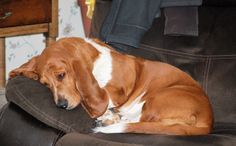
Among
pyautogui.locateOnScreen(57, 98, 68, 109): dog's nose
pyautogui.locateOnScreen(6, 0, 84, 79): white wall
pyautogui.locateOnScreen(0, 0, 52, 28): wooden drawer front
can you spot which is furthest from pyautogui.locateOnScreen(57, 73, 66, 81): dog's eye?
pyautogui.locateOnScreen(6, 0, 84, 79): white wall

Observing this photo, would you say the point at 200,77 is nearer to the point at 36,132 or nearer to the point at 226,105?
the point at 226,105

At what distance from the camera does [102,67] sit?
6.02 feet

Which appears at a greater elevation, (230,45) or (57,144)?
(230,45)

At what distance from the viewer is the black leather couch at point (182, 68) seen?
1527 millimetres

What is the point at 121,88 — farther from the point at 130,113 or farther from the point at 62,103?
the point at 62,103

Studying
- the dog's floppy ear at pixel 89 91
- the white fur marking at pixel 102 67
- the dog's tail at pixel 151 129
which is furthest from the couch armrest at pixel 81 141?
the white fur marking at pixel 102 67

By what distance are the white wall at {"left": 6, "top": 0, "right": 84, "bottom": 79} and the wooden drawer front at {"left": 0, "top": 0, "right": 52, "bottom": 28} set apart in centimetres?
72

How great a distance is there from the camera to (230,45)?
6.63 ft

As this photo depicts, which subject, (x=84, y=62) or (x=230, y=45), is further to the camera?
(x=230, y=45)

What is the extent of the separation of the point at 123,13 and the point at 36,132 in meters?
0.85

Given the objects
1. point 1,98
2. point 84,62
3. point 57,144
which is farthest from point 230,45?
point 1,98

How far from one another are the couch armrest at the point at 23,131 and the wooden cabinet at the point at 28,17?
0.78 meters

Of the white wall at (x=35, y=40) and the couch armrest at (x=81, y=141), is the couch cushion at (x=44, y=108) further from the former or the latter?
the white wall at (x=35, y=40)

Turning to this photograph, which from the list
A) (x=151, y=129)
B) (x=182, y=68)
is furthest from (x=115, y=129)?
(x=182, y=68)
